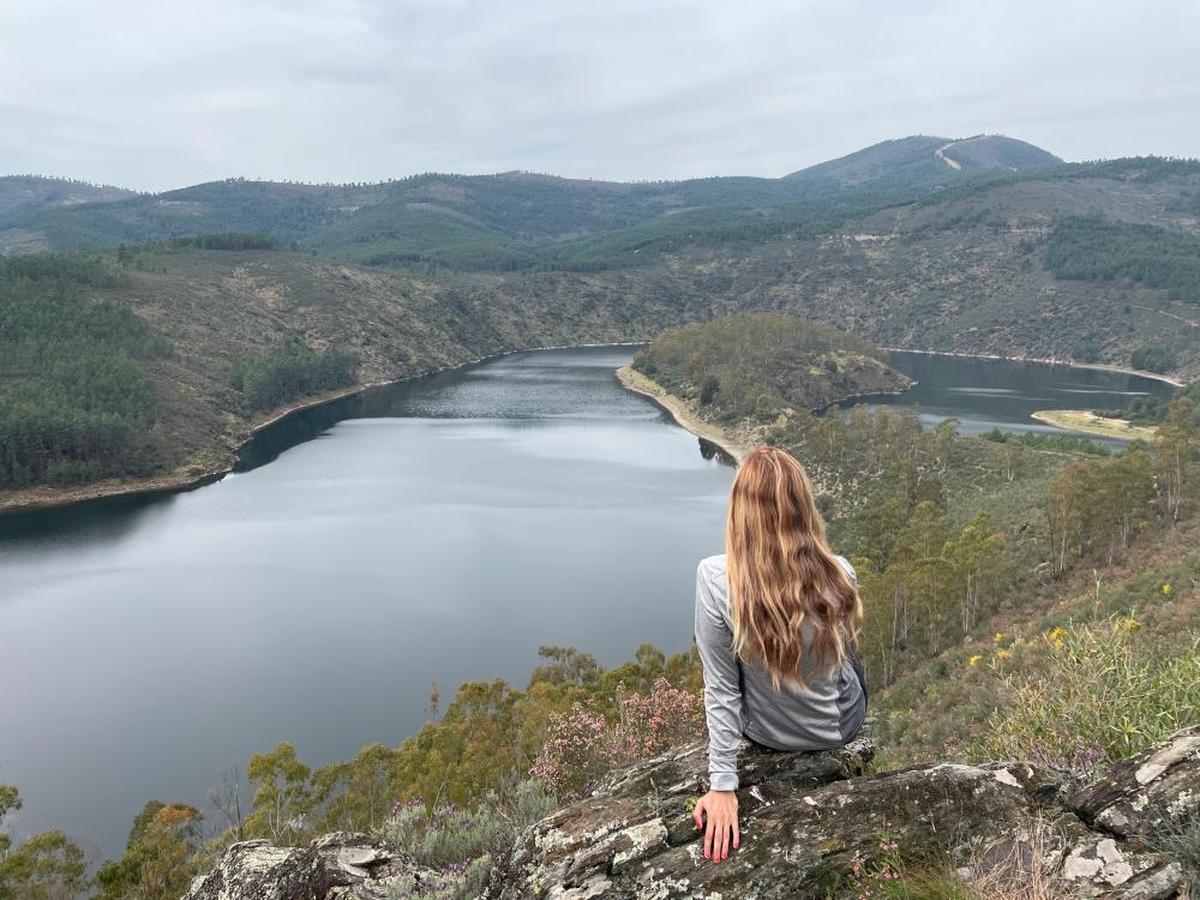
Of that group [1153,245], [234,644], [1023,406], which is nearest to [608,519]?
[234,644]

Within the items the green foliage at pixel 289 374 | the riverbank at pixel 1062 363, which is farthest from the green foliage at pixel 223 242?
the riverbank at pixel 1062 363

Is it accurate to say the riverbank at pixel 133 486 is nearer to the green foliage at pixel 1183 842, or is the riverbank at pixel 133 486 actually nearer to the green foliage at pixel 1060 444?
the green foliage at pixel 1060 444

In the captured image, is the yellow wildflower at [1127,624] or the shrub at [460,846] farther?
the shrub at [460,846]

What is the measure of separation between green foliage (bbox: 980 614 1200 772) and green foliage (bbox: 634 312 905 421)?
86.4 m

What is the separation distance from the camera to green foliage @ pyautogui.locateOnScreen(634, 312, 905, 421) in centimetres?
10069

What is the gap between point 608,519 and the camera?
57.8 metres

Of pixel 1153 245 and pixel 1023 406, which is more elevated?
pixel 1153 245

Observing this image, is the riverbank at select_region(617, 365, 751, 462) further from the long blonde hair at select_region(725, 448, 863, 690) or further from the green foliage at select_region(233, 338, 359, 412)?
the long blonde hair at select_region(725, 448, 863, 690)

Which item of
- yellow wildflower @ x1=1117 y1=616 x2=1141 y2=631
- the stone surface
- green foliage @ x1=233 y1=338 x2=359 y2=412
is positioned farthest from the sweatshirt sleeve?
green foliage @ x1=233 y1=338 x2=359 y2=412

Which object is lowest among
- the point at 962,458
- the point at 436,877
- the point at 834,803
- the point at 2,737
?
the point at 2,737

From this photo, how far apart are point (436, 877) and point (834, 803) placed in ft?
13.5

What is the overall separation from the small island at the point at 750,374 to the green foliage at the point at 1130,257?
82536 mm

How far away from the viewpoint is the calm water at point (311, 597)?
30469mm

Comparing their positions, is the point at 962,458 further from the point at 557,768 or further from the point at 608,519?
the point at 557,768
